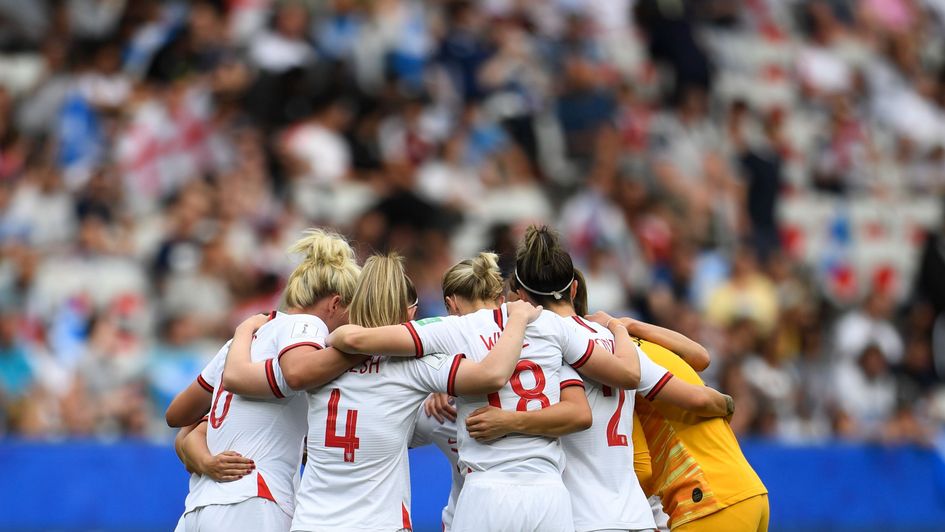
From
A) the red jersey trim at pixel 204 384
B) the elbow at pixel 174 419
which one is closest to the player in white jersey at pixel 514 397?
the red jersey trim at pixel 204 384

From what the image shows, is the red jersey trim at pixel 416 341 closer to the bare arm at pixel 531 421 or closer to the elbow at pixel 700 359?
the bare arm at pixel 531 421

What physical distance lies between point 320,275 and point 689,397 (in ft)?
6.17

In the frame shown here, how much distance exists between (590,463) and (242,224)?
8185mm

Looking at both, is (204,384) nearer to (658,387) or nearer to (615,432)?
(615,432)

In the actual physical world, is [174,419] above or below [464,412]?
above

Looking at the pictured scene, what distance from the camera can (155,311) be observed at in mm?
13180

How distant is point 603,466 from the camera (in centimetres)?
632

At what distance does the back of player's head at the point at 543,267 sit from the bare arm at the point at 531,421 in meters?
0.57

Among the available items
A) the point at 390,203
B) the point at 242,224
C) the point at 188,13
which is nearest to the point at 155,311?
the point at 242,224

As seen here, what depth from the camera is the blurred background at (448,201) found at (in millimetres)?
12961

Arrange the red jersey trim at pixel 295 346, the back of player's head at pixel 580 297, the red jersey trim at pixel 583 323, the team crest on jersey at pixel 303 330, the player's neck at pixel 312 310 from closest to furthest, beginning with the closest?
the red jersey trim at pixel 295 346 → the team crest on jersey at pixel 303 330 → the red jersey trim at pixel 583 323 → the player's neck at pixel 312 310 → the back of player's head at pixel 580 297

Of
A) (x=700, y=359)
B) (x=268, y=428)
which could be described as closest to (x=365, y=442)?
(x=268, y=428)

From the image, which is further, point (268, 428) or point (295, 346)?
point (268, 428)

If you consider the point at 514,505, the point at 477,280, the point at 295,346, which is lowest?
the point at 514,505
